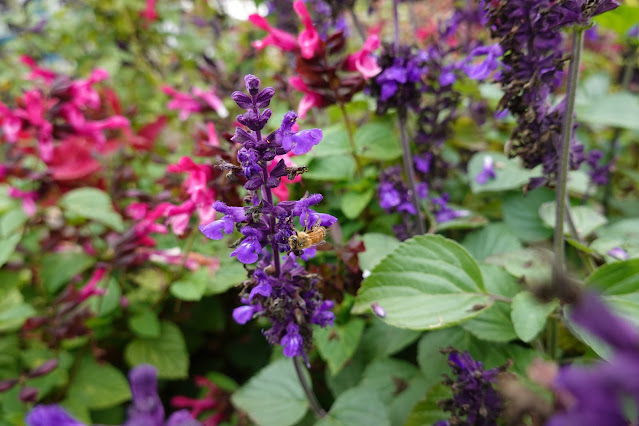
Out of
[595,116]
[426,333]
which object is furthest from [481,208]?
[426,333]

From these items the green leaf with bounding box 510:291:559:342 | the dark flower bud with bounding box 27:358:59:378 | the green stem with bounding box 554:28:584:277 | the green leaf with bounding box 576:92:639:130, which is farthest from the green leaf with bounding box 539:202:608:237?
the dark flower bud with bounding box 27:358:59:378

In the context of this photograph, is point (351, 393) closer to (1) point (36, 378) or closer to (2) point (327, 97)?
(2) point (327, 97)

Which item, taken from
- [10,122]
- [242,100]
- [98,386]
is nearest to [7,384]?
[98,386]

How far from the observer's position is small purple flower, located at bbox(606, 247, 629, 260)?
987 millimetres

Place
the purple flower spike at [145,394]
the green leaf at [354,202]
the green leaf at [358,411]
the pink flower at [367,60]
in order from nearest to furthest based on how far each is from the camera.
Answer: the purple flower spike at [145,394] → the green leaf at [358,411] → the pink flower at [367,60] → the green leaf at [354,202]

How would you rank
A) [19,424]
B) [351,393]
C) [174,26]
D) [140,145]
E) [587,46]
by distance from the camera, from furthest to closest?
1. [587,46]
2. [174,26]
3. [140,145]
4. [19,424]
5. [351,393]

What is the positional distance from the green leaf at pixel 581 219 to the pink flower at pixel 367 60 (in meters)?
0.61

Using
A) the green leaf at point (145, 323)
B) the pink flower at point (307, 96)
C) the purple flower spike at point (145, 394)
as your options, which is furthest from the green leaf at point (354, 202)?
the purple flower spike at point (145, 394)

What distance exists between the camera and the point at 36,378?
1181 mm

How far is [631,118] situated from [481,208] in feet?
1.93

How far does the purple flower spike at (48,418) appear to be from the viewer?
40cm

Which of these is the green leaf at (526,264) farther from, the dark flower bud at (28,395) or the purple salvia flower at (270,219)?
the dark flower bud at (28,395)

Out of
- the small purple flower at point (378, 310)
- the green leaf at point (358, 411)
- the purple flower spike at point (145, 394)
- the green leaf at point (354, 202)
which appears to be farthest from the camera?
the green leaf at point (354, 202)

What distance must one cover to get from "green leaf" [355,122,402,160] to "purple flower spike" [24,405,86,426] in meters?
0.95
